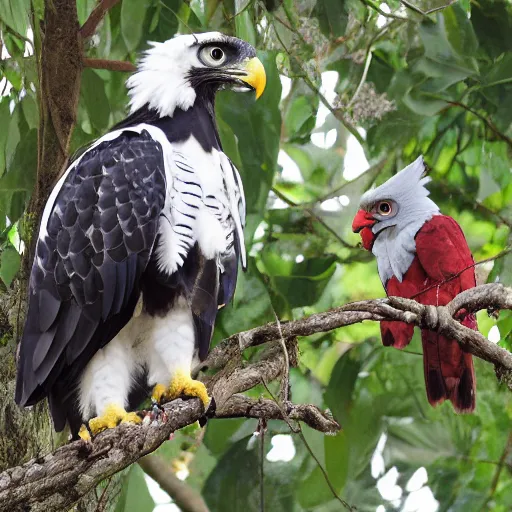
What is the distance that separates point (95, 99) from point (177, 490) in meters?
0.75

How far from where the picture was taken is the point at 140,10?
54.4 inches

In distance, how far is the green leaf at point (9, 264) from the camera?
132 centimetres

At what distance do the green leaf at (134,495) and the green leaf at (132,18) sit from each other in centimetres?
69

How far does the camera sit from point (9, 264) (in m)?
1.32

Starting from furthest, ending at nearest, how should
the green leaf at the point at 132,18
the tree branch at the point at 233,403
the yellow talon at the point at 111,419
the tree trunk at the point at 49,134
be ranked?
the green leaf at the point at 132,18 → the tree trunk at the point at 49,134 → the yellow talon at the point at 111,419 → the tree branch at the point at 233,403

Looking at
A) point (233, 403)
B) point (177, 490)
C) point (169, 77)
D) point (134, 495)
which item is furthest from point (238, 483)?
point (169, 77)

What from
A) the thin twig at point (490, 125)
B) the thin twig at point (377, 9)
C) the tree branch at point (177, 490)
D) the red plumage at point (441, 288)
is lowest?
the tree branch at point (177, 490)

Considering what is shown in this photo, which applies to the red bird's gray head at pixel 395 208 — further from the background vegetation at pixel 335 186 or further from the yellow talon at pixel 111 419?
the yellow talon at pixel 111 419

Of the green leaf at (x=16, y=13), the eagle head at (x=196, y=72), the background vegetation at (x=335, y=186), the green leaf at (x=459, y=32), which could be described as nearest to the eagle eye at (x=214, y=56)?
the eagle head at (x=196, y=72)

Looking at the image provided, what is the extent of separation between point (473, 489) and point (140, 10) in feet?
3.57

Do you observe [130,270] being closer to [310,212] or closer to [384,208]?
[384,208]

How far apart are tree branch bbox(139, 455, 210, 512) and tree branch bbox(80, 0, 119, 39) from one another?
2.57 feet

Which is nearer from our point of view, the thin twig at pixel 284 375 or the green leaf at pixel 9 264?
the thin twig at pixel 284 375

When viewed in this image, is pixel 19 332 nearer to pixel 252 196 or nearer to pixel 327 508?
pixel 252 196
